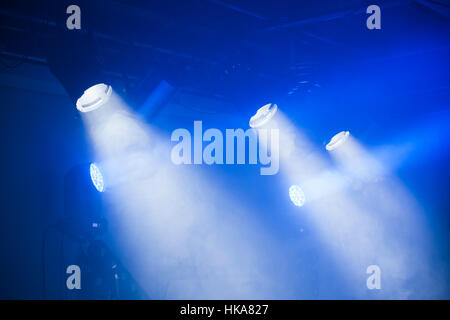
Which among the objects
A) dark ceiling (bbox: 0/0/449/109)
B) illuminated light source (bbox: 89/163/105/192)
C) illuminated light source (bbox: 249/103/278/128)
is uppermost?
dark ceiling (bbox: 0/0/449/109)

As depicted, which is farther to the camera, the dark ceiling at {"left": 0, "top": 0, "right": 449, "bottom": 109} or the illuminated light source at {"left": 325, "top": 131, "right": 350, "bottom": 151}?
the illuminated light source at {"left": 325, "top": 131, "right": 350, "bottom": 151}

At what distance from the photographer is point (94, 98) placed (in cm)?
225

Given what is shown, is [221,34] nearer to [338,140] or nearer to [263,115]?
[263,115]

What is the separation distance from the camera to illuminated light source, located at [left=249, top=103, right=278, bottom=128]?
3.16 metres

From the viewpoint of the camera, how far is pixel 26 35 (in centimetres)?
314

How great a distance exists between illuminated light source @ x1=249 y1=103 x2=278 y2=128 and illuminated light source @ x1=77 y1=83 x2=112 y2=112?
1335 mm

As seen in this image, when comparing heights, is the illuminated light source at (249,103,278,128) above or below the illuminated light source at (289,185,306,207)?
above

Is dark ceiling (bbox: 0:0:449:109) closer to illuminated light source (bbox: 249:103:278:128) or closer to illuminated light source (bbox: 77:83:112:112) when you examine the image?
A: illuminated light source (bbox: 249:103:278:128)

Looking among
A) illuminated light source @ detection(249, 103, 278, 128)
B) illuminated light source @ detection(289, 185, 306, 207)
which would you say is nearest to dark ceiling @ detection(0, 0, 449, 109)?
illuminated light source @ detection(249, 103, 278, 128)

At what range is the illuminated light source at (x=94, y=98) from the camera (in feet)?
7.31

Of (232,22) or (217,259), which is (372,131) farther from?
(217,259)

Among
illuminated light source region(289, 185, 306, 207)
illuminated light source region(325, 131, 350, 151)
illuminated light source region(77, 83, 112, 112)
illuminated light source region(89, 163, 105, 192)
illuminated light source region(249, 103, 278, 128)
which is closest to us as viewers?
illuminated light source region(77, 83, 112, 112)

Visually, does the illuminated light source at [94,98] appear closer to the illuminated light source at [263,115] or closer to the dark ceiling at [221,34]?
the dark ceiling at [221,34]
